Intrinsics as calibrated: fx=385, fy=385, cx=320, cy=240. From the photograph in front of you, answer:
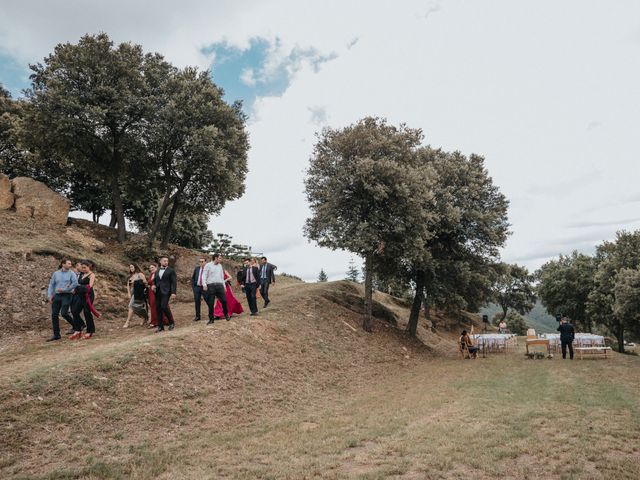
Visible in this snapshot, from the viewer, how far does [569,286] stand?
4909 cm

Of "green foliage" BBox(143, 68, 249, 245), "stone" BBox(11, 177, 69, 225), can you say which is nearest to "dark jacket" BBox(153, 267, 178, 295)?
"green foliage" BBox(143, 68, 249, 245)

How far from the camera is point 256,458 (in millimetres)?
6102

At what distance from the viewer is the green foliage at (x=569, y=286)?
48312 millimetres

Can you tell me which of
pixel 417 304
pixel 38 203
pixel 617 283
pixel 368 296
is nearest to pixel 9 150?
pixel 38 203

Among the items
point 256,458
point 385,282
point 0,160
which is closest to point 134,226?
point 0,160

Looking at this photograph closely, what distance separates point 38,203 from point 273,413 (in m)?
20.9

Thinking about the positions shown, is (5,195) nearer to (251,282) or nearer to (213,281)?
(251,282)

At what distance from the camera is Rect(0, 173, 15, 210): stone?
21344 millimetres

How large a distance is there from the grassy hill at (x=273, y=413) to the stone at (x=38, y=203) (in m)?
6.83

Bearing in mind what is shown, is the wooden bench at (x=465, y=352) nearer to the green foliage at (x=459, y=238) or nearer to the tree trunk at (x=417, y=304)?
the green foliage at (x=459, y=238)

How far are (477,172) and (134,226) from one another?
42.0 meters

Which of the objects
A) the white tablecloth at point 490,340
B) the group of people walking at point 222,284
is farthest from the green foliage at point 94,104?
the white tablecloth at point 490,340

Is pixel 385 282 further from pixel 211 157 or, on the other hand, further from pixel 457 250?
pixel 211 157

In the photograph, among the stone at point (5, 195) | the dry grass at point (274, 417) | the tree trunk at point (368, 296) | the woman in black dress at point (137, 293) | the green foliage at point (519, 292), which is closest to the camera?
the dry grass at point (274, 417)
